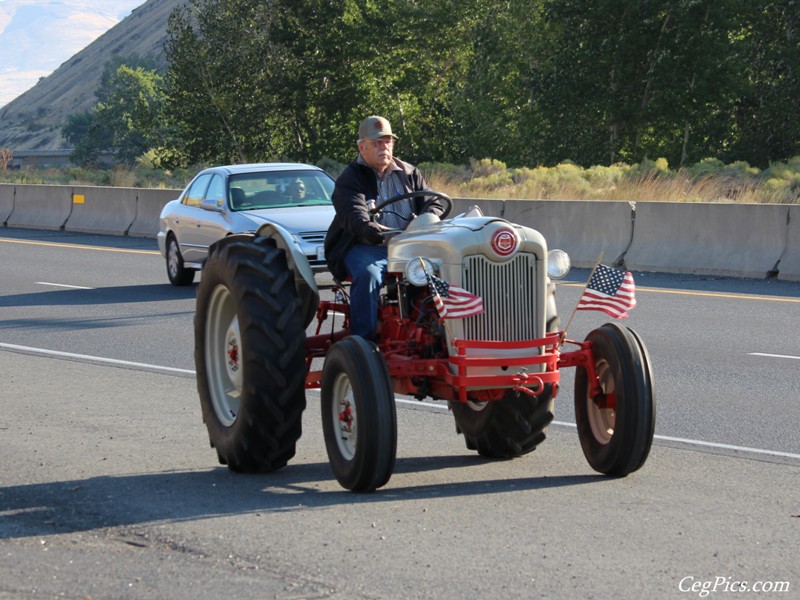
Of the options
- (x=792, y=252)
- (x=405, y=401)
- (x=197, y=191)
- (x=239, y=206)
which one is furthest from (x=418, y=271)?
(x=792, y=252)

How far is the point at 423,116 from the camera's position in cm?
5166

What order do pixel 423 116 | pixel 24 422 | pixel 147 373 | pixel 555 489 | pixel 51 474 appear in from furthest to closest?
1. pixel 423 116
2. pixel 147 373
3. pixel 24 422
4. pixel 51 474
5. pixel 555 489

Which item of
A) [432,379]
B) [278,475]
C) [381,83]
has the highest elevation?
[381,83]

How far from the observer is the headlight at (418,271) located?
6.74 m

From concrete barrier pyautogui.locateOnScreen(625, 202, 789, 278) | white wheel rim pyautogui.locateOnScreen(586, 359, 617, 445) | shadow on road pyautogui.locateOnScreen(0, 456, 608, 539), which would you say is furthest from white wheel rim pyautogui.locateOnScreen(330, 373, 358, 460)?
concrete barrier pyautogui.locateOnScreen(625, 202, 789, 278)

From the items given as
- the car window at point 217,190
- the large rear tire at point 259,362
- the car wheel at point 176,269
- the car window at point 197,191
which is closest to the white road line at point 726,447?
the large rear tire at point 259,362

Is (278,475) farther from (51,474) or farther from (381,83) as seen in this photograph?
(381,83)

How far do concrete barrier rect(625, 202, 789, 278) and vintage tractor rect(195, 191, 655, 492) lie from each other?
12.4 meters

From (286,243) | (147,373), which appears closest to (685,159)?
(147,373)

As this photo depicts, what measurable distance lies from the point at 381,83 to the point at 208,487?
4187 cm

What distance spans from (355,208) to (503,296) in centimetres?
103

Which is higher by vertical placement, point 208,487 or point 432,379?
point 432,379

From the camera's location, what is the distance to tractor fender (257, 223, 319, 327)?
770 centimetres

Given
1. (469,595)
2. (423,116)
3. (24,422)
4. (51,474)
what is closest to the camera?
(469,595)
